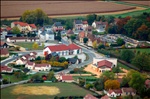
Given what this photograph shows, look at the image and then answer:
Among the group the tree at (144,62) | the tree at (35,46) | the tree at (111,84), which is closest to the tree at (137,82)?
the tree at (111,84)

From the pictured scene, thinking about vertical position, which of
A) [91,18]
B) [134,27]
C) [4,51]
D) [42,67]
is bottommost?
[42,67]

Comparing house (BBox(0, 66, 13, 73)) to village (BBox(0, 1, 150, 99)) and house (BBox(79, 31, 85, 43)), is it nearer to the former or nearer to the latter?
village (BBox(0, 1, 150, 99))

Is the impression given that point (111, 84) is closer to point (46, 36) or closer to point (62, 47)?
point (62, 47)

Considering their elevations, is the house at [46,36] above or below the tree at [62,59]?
above

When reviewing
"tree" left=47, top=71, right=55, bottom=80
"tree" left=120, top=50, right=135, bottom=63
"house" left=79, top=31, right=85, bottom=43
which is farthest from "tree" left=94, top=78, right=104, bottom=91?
"house" left=79, top=31, right=85, bottom=43

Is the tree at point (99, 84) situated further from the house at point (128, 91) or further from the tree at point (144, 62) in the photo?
the tree at point (144, 62)

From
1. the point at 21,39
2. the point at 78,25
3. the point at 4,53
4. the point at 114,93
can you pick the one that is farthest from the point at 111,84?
the point at 78,25
